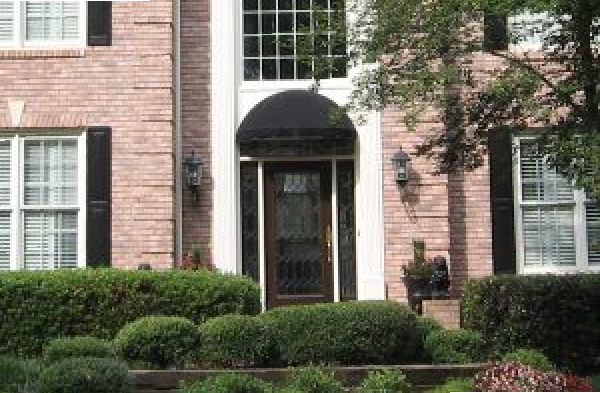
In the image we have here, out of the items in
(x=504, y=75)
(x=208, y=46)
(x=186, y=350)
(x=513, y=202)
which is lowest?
(x=186, y=350)

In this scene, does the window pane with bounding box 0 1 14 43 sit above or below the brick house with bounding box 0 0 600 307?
above

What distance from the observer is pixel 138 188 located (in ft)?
46.9

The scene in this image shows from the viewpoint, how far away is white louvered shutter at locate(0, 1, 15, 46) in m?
14.7

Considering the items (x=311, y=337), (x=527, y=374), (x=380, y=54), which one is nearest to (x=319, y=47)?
(x=380, y=54)

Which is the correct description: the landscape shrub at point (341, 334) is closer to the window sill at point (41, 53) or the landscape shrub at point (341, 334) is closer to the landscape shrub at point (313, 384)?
the landscape shrub at point (313, 384)

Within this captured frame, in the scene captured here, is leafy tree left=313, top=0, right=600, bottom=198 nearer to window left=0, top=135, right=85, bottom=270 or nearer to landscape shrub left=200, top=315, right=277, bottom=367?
landscape shrub left=200, top=315, right=277, bottom=367

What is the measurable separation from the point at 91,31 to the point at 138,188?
8.00ft

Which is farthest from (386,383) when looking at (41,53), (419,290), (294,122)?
(41,53)

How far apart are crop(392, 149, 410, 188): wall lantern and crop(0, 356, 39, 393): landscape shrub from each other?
246 inches

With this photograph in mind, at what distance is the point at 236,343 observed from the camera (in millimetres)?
10977

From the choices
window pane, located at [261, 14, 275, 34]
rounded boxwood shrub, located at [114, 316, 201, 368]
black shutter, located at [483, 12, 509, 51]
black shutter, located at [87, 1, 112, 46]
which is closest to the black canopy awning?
window pane, located at [261, 14, 275, 34]

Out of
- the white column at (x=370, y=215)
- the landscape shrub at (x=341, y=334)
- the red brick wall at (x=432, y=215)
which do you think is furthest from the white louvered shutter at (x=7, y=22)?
the landscape shrub at (x=341, y=334)

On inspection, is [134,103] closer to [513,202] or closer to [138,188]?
[138,188]

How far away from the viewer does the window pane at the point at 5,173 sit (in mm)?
14414
